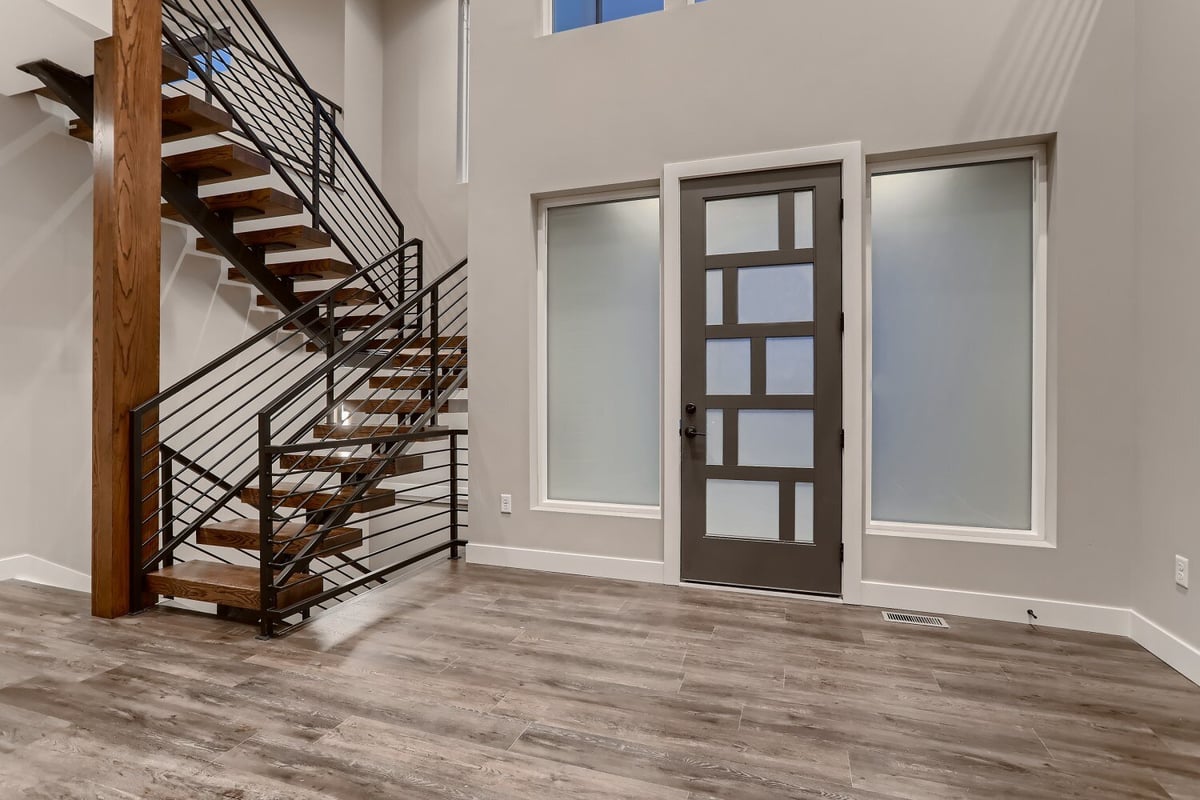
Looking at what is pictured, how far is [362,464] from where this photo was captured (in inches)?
134

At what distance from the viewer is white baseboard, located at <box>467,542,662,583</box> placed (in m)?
3.50

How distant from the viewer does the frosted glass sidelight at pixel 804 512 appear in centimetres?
319

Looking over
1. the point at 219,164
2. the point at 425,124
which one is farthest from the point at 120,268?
the point at 425,124

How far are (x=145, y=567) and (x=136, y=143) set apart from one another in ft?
6.76

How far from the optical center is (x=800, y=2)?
3156 mm

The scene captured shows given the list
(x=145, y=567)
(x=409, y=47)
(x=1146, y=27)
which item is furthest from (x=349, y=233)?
(x=1146, y=27)

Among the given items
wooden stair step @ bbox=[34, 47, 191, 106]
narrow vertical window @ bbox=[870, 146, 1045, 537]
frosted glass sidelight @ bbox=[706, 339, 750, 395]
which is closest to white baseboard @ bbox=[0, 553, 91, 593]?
wooden stair step @ bbox=[34, 47, 191, 106]

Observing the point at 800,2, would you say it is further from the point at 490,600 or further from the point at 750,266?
the point at 490,600

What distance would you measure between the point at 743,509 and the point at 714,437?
0.43 meters

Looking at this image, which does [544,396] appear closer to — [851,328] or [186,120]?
[851,328]

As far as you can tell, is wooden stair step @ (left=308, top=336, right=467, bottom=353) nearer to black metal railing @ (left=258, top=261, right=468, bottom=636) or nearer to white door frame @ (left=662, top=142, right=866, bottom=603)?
black metal railing @ (left=258, top=261, right=468, bottom=636)

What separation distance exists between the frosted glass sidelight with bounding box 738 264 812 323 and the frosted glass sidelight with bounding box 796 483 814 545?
2.94 ft

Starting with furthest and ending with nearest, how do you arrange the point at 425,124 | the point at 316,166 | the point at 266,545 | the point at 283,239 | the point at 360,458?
1. the point at 425,124
2. the point at 316,166
3. the point at 283,239
4. the point at 360,458
5. the point at 266,545

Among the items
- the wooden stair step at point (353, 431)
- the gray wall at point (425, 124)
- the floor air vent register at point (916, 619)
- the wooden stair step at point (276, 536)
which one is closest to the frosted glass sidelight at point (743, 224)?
the floor air vent register at point (916, 619)
